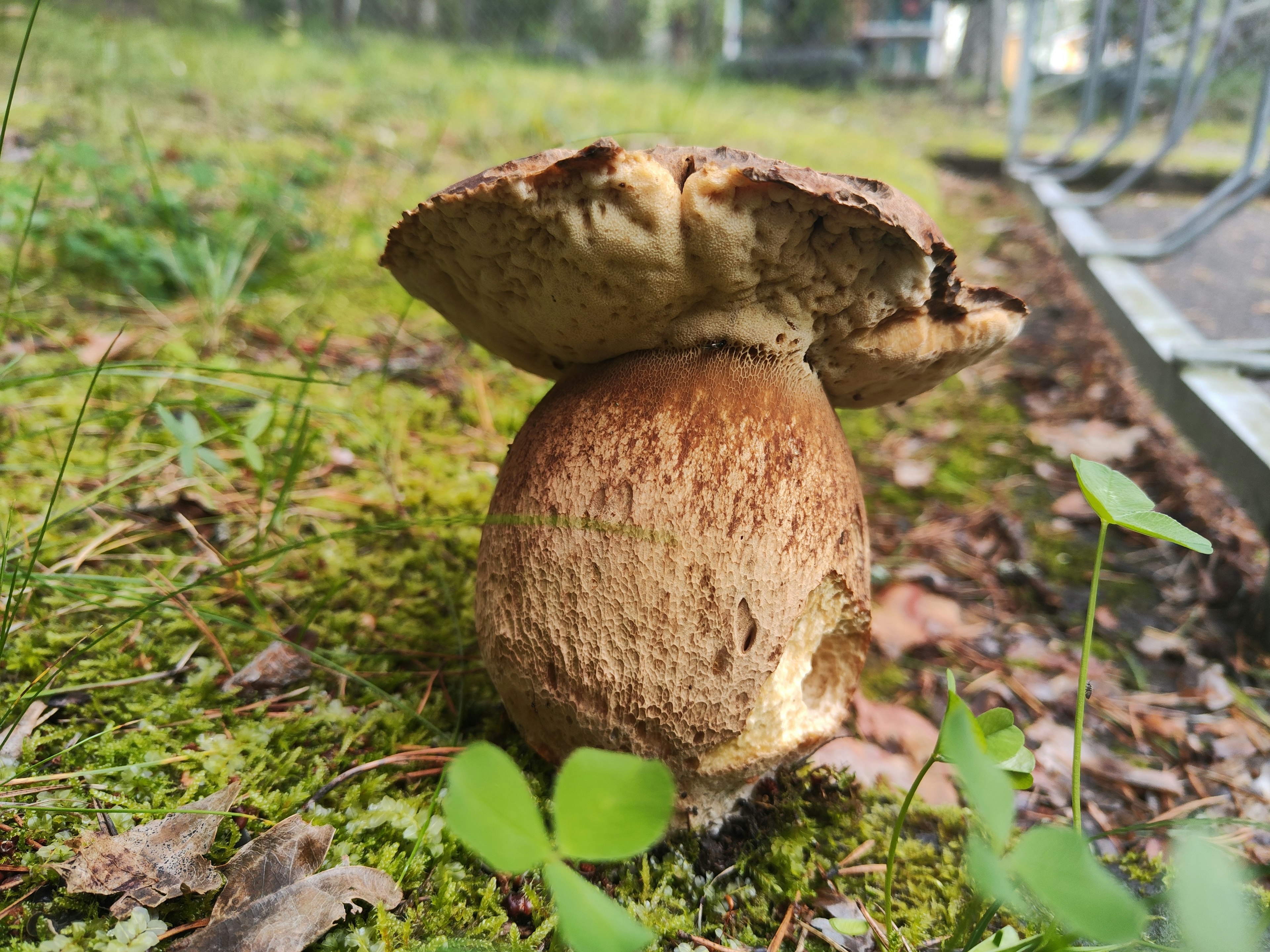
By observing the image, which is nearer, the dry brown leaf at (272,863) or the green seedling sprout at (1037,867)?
the green seedling sprout at (1037,867)

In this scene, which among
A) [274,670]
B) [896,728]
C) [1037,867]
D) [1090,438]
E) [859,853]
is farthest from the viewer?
[1090,438]

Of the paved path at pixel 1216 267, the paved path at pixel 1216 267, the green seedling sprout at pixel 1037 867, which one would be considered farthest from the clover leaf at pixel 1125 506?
the paved path at pixel 1216 267

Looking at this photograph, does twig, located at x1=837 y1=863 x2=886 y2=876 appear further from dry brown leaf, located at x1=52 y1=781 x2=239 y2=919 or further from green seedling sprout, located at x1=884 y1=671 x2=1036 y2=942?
dry brown leaf, located at x1=52 y1=781 x2=239 y2=919

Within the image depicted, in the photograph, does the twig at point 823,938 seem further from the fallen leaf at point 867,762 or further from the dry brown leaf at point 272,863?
the dry brown leaf at point 272,863

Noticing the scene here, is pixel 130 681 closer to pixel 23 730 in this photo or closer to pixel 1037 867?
pixel 23 730

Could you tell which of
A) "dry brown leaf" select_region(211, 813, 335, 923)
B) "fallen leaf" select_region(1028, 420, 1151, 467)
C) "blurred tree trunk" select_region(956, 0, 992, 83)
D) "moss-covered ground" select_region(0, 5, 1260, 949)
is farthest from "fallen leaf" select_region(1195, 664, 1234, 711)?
"blurred tree trunk" select_region(956, 0, 992, 83)

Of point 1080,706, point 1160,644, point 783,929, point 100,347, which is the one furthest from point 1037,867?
point 100,347
